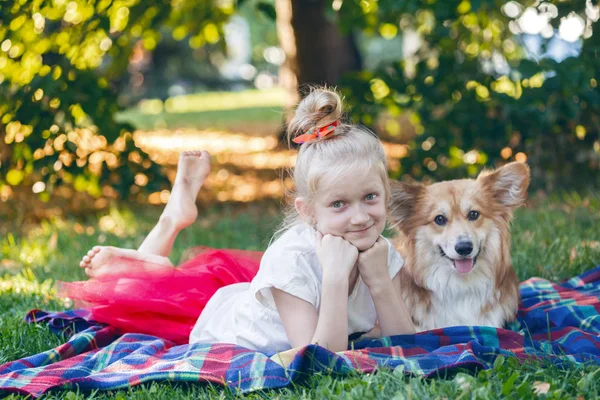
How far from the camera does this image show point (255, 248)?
200 inches

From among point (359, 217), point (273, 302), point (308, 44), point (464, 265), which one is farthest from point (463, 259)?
point (308, 44)

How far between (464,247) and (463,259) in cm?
8

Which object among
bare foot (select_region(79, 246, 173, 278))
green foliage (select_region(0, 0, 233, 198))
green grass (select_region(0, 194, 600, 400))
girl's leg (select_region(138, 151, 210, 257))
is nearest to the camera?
green grass (select_region(0, 194, 600, 400))

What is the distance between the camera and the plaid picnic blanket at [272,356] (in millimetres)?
2553

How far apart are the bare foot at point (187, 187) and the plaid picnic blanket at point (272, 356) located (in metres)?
0.77

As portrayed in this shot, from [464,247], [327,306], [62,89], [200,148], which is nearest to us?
[327,306]

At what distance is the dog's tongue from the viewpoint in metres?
3.07

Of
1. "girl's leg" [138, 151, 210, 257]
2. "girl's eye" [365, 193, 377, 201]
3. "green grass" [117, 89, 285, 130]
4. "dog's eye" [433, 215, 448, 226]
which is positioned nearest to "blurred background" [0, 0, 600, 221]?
"girl's leg" [138, 151, 210, 257]

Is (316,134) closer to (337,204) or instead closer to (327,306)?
(337,204)

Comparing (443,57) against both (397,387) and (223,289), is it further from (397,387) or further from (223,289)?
(397,387)

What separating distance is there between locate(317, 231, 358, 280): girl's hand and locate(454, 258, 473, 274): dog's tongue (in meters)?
0.55

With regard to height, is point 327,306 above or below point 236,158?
below

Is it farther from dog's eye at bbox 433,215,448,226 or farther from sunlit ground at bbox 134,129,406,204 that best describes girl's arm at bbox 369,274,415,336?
sunlit ground at bbox 134,129,406,204

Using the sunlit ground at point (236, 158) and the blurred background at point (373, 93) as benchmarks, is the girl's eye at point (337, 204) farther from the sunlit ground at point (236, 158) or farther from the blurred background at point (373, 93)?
the sunlit ground at point (236, 158)
